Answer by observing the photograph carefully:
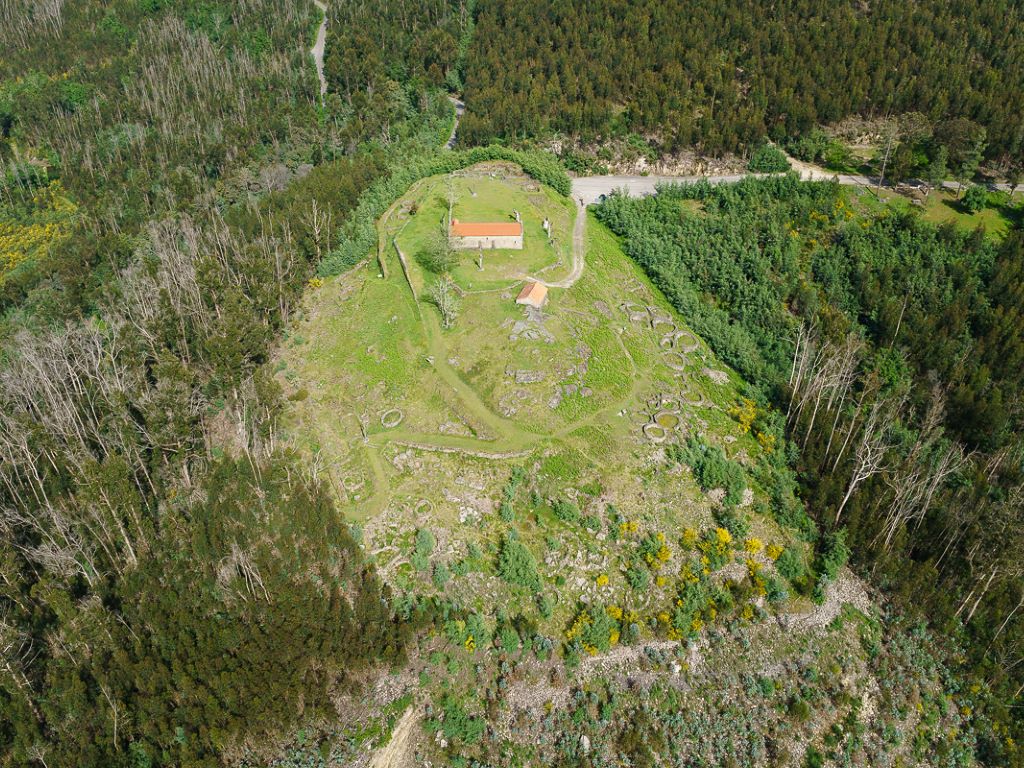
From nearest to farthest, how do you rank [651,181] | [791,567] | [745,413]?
1. [791,567]
2. [745,413]
3. [651,181]

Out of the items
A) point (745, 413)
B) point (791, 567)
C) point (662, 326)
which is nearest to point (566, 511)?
point (791, 567)

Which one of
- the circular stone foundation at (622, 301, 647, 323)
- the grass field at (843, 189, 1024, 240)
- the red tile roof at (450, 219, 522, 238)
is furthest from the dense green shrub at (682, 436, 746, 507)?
the grass field at (843, 189, 1024, 240)

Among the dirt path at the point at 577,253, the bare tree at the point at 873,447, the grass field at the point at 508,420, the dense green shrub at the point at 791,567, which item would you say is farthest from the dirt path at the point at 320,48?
the dense green shrub at the point at 791,567

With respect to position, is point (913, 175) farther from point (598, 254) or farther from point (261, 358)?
point (261, 358)

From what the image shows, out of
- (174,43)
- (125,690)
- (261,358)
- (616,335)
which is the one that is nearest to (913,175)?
(616,335)

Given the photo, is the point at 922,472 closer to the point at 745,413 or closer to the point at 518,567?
the point at 745,413

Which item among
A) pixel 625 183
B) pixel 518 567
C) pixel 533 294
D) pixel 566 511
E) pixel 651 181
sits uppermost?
pixel 533 294

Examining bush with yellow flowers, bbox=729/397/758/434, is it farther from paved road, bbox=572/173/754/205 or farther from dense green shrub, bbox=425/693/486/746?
paved road, bbox=572/173/754/205
